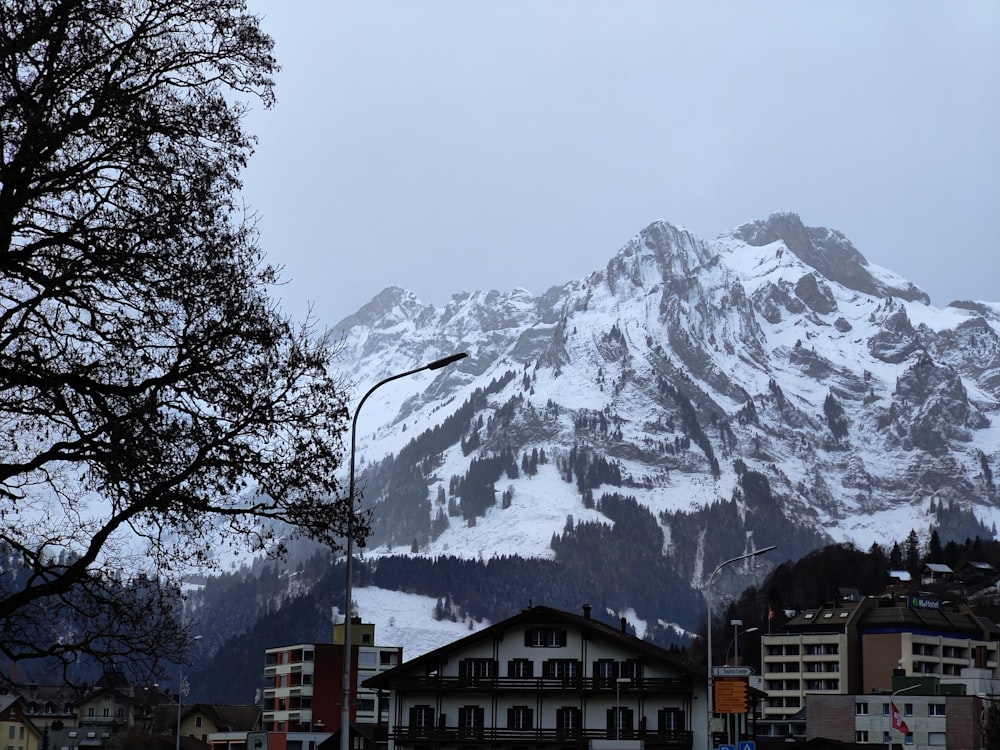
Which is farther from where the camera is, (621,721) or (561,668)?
(561,668)

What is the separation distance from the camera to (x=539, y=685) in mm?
91500

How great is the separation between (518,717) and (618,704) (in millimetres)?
7224

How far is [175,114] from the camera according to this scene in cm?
1809

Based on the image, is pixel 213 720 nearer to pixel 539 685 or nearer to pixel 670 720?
pixel 539 685

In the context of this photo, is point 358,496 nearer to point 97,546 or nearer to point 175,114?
point 97,546

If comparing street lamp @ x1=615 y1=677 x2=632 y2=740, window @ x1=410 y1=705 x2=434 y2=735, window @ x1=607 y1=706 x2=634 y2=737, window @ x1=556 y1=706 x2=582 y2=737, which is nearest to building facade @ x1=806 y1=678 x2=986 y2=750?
window @ x1=607 y1=706 x2=634 y2=737

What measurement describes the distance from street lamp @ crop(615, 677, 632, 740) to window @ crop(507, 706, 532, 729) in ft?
19.1

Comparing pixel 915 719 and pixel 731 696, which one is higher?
pixel 731 696

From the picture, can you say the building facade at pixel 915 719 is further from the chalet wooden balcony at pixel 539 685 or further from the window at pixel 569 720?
the window at pixel 569 720

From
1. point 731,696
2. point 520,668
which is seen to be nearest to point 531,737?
point 520,668

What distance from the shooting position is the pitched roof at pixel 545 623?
294ft

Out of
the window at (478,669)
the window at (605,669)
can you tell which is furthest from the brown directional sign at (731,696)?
the window at (478,669)

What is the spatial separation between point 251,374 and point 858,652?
594ft

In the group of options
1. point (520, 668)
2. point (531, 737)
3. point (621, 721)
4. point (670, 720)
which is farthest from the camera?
point (520, 668)
